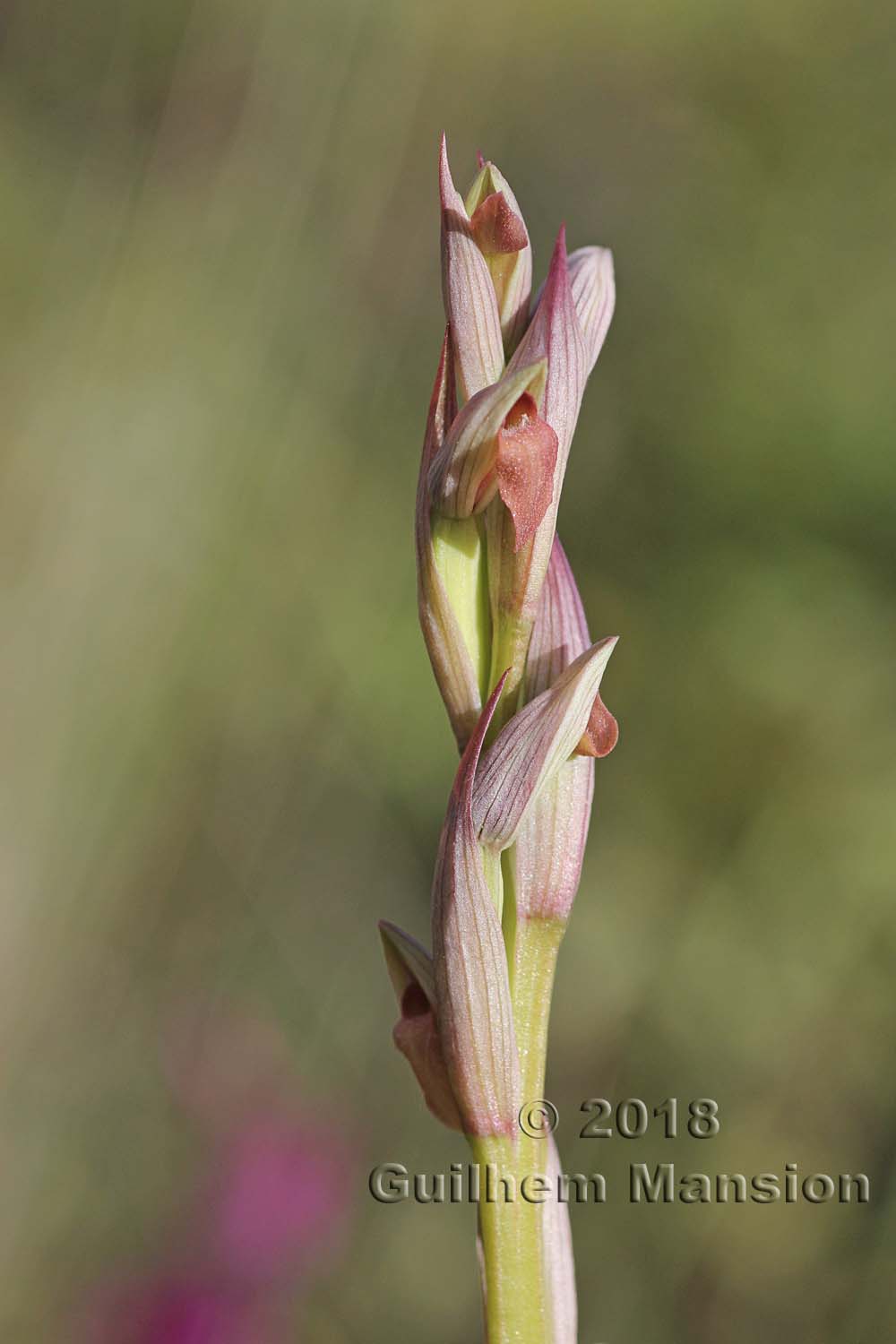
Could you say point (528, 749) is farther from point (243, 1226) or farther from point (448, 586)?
point (243, 1226)

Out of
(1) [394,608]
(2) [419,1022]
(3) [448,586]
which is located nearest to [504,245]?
(3) [448,586]

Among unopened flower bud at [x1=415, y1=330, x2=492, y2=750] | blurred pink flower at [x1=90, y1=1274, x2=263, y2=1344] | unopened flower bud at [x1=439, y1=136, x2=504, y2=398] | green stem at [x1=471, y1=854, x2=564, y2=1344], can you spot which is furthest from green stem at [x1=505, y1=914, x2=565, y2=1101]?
blurred pink flower at [x1=90, y1=1274, x2=263, y2=1344]

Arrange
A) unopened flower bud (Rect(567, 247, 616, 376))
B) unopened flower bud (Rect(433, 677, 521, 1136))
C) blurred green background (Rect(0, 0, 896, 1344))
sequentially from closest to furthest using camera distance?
unopened flower bud (Rect(433, 677, 521, 1136)) → unopened flower bud (Rect(567, 247, 616, 376)) → blurred green background (Rect(0, 0, 896, 1344))

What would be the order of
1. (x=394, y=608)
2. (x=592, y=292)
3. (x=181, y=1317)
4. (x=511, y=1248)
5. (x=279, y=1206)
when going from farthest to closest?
(x=394, y=608)
(x=279, y=1206)
(x=181, y=1317)
(x=592, y=292)
(x=511, y=1248)

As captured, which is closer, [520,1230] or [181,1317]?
[520,1230]

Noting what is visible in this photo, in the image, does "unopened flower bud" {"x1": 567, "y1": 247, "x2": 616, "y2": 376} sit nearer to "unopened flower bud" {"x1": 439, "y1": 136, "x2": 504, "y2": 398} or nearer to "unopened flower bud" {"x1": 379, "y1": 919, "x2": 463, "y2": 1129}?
"unopened flower bud" {"x1": 439, "y1": 136, "x2": 504, "y2": 398}

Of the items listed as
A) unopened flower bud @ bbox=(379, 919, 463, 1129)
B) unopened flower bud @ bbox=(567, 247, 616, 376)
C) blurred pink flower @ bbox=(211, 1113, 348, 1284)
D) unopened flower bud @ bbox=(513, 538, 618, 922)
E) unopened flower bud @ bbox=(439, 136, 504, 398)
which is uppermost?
unopened flower bud @ bbox=(567, 247, 616, 376)

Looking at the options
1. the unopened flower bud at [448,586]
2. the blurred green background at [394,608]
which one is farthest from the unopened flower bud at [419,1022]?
the blurred green background at [394,608]

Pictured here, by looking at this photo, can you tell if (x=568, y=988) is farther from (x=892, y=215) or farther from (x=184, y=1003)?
(x=892, y=215)

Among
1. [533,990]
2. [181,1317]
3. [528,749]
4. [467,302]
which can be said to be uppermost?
[467,302]

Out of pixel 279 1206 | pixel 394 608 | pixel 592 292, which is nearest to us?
pixel 592 292
